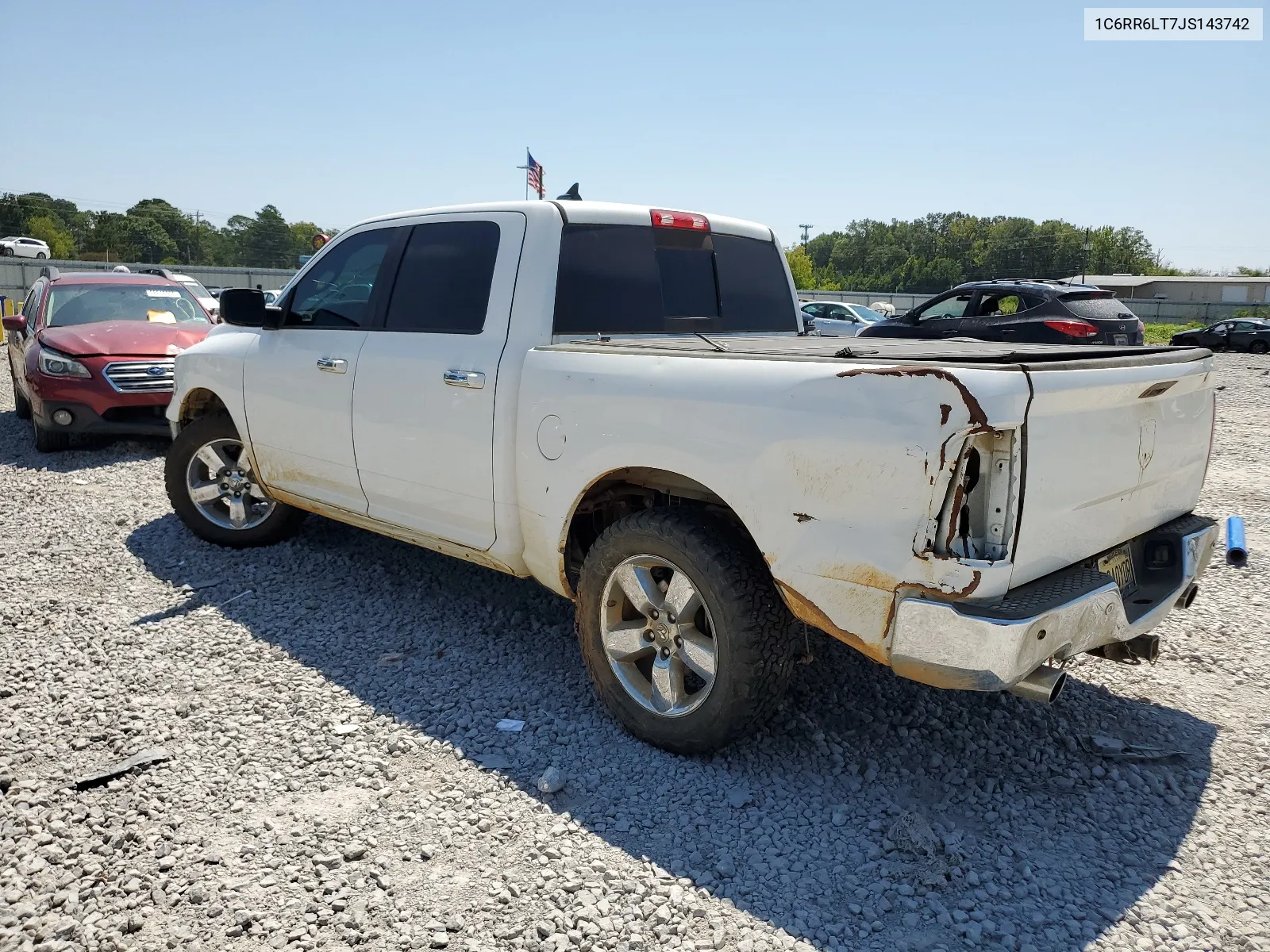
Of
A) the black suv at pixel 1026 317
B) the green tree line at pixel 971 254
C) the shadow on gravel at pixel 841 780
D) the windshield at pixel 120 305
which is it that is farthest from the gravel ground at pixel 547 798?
the green tree line at pixel 971 254

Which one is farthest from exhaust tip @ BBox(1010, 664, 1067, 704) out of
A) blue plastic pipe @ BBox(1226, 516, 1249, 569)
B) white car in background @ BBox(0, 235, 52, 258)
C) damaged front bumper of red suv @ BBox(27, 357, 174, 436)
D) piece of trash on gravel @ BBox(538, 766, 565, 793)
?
white car in background @ BBox(0, 235, 52, 258)

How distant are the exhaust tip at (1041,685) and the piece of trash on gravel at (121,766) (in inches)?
115

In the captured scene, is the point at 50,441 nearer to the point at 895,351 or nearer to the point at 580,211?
the point at 580,211

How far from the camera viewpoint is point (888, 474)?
2486 mm

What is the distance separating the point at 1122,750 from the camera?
3361 mm

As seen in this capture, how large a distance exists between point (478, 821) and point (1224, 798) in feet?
8.38

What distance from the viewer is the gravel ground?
8.06 feet

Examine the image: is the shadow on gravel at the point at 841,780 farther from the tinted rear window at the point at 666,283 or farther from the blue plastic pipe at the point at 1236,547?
the tinted rear window at the point at 666,283

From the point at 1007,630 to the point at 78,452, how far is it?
900 centimetres

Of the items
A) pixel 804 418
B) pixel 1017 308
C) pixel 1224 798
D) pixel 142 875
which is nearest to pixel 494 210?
pixel 804 418

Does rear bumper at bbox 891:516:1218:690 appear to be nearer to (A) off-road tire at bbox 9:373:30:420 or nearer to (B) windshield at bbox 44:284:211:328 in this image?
(B) windshield at bbox 44:284:211:328

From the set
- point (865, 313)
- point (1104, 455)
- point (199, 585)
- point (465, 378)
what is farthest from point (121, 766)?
point (865, 313)

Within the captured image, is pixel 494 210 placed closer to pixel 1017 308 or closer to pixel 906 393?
pixel 906 393

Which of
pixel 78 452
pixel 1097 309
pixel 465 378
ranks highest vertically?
pixel 1097 309
